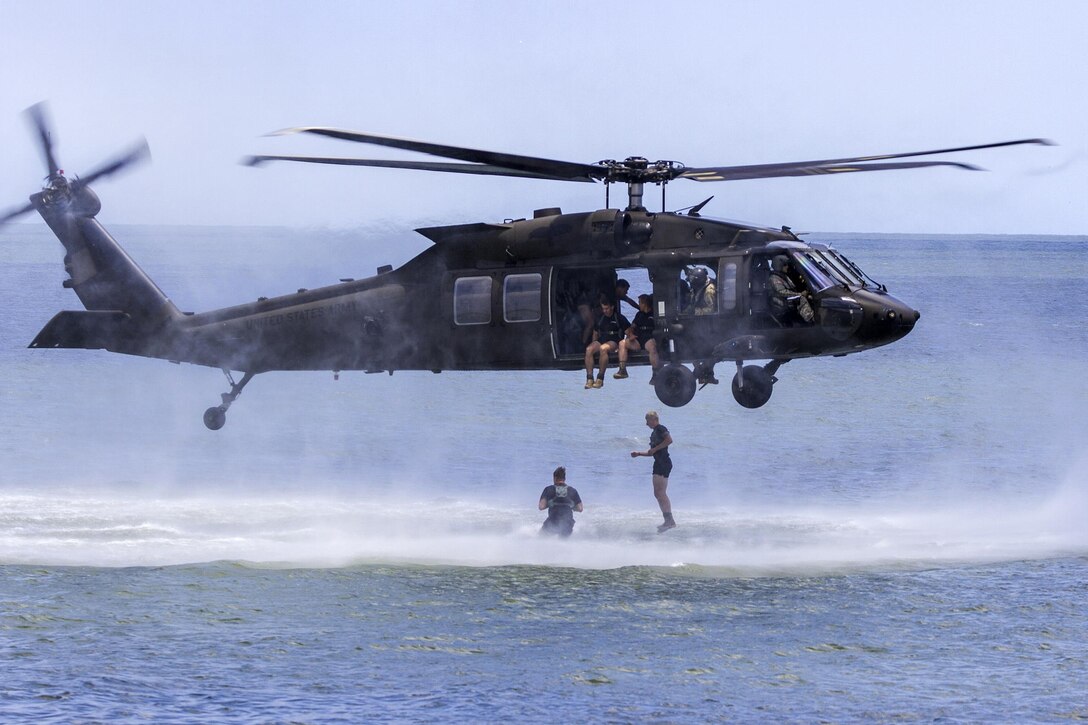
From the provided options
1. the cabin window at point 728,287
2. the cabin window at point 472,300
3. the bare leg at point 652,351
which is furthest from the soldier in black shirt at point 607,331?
the cabin window at point 472,300

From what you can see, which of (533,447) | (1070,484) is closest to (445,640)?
(1070,484)

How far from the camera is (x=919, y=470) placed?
1977 inches

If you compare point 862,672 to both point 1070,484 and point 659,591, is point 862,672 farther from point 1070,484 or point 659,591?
point 1070,484

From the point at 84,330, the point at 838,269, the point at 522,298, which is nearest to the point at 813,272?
the point at 838,269

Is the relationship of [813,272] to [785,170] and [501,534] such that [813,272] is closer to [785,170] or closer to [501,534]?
[785,170]

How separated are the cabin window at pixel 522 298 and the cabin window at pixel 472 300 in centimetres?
32

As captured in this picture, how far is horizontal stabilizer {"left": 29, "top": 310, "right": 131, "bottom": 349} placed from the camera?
80.7ft

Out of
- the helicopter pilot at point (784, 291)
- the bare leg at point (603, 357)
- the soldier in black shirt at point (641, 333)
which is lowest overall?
the bare leg at point (603, 357)

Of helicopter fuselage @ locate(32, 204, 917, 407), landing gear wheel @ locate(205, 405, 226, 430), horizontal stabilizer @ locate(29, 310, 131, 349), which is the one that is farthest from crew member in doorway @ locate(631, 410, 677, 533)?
horizontal stabilizer @ locate(29, 310, 131, 349)

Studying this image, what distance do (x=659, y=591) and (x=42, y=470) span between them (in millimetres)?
29642

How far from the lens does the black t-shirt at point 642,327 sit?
21250mm

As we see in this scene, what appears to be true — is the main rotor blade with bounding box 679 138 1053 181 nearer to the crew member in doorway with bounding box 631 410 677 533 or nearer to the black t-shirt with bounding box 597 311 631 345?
the black t-shirt with bounding box 597 311 631 345

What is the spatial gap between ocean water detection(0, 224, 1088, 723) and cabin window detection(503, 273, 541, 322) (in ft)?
18.1

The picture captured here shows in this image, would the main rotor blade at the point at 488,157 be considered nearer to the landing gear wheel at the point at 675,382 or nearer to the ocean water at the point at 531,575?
the landing gear wheel at the point at 675,382
